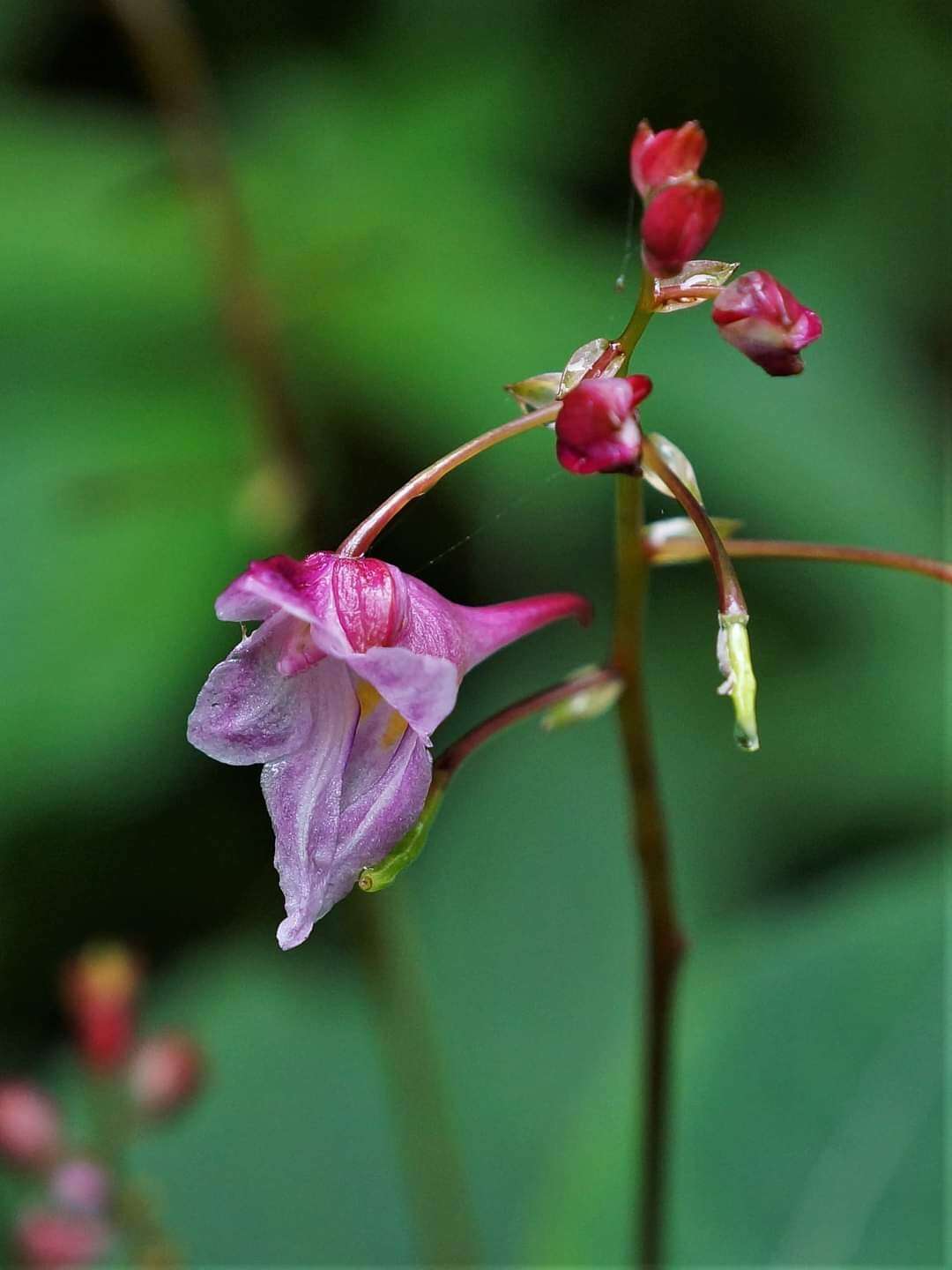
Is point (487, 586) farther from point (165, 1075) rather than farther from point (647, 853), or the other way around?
point (647, 853)

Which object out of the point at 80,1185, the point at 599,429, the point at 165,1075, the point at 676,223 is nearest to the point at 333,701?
the point at 599,429

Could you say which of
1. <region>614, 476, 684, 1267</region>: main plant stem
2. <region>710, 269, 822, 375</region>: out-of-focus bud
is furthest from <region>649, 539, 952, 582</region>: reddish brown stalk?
<region>710, 269, 822, 375</region>: out-of-focus bud

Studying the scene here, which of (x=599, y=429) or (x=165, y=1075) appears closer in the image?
(x=599, y=429)

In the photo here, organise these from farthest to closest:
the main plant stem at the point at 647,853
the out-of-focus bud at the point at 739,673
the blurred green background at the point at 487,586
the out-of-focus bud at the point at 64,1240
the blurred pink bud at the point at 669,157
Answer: the blurred green background at the point at 487,586 < the out-of-focus bud at the point at 64,1240 < the main plant stem at the point at 647,853 < the blurred pink bud at the point at 669,157 < the out-of-focus bud at the point at 739,673

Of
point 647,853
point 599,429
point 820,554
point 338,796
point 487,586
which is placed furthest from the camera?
point 487,586

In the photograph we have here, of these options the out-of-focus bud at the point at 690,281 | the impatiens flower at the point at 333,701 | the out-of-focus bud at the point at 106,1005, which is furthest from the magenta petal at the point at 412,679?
the out-of-focus bud at the point at 106,1005

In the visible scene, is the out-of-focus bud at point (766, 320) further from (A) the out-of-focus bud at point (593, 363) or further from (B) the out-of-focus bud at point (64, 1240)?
(B) the out-of-focus bud at point (64, 1240)

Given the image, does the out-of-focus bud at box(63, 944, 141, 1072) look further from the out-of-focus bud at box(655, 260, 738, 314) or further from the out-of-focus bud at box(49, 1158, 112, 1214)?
the out-of-focus bud at box(655, 260, 738, 314)
